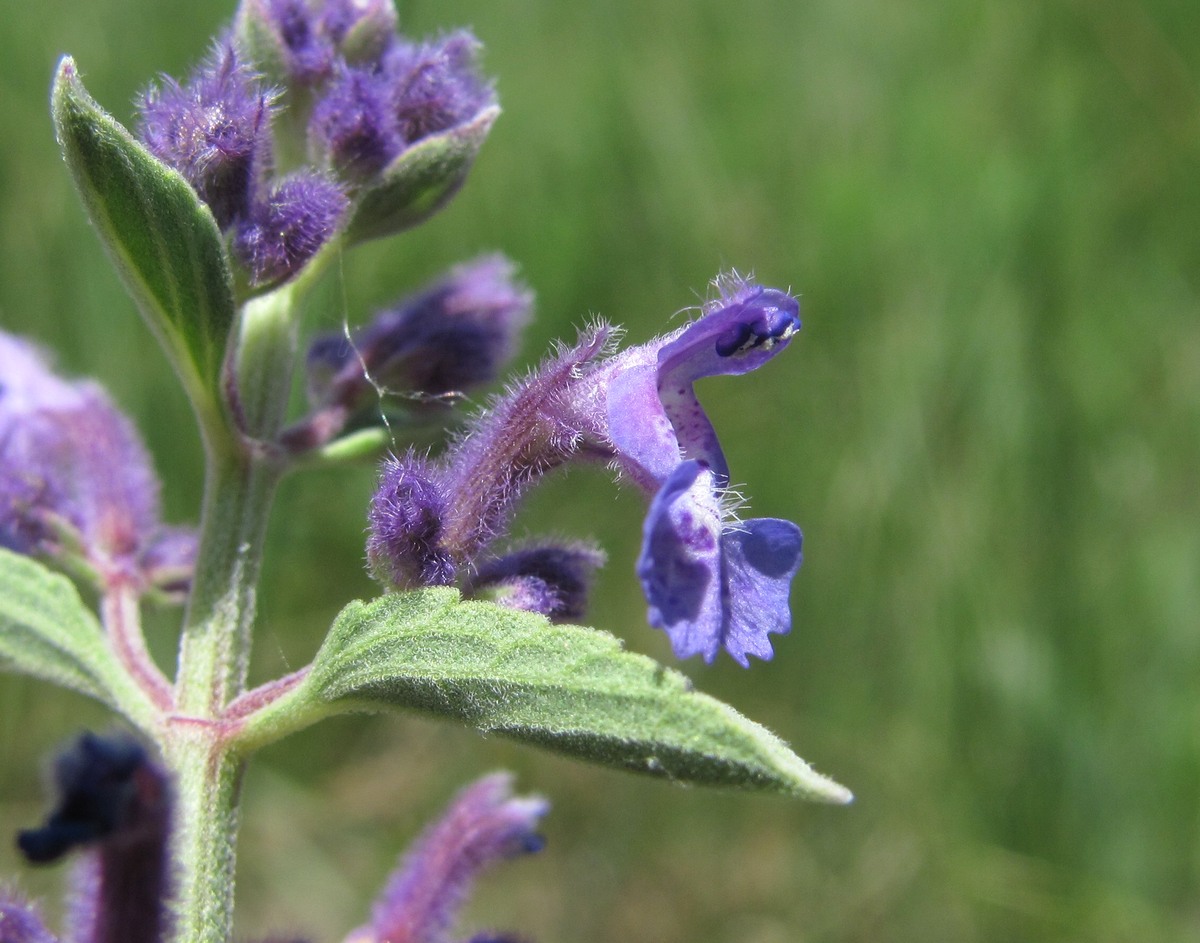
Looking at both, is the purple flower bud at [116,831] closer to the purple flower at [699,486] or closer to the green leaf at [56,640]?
the green leaf at [56,640]

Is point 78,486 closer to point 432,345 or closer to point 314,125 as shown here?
point 432,345

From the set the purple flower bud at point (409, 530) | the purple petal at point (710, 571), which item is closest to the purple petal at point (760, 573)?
the purple petal at point (710, 571)

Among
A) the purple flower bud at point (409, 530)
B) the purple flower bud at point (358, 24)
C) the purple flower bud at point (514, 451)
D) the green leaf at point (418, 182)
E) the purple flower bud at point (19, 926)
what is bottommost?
the purple flower bud at point (19, 926)

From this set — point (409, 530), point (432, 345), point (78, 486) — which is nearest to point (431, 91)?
point (432, 345)

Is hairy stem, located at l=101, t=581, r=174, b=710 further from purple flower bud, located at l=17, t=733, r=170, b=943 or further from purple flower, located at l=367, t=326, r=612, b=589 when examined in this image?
purple flower, located at l=367, t=326, r=612, b=589

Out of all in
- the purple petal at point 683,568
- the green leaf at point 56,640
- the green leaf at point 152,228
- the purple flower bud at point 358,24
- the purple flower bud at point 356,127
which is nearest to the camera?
the purple petal at point 683,568
